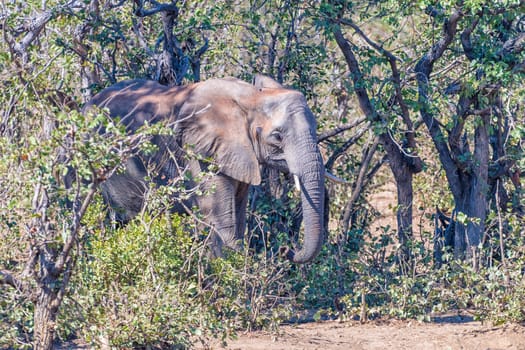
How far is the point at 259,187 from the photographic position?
1028cm

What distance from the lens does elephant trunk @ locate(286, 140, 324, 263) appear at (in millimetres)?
8500

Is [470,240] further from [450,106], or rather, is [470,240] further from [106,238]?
[106,238]

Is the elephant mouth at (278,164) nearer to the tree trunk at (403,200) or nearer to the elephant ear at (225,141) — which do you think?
the elephant ear at (225,141)

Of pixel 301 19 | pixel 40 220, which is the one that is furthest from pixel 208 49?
pixel 40 220

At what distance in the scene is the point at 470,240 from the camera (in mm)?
9383

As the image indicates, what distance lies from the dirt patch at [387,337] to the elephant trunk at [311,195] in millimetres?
709

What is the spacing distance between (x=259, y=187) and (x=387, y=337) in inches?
108

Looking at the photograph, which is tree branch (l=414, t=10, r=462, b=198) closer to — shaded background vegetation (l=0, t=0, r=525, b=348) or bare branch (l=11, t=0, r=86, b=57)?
shaded background vegetation (l=0, t=0, r=525, b=348)

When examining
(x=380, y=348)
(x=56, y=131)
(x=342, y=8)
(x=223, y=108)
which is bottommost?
(x=380, y=348)

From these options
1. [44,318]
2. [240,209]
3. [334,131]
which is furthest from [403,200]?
[44,318]

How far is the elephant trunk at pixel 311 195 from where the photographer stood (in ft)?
27.9

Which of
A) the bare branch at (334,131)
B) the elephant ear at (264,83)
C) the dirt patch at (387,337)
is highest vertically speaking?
the elephant ear at (264,83)

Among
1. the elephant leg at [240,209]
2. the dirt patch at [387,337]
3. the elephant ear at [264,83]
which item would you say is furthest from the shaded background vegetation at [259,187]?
the elephant ear at [264,83]

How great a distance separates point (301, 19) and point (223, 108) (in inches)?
85.2
